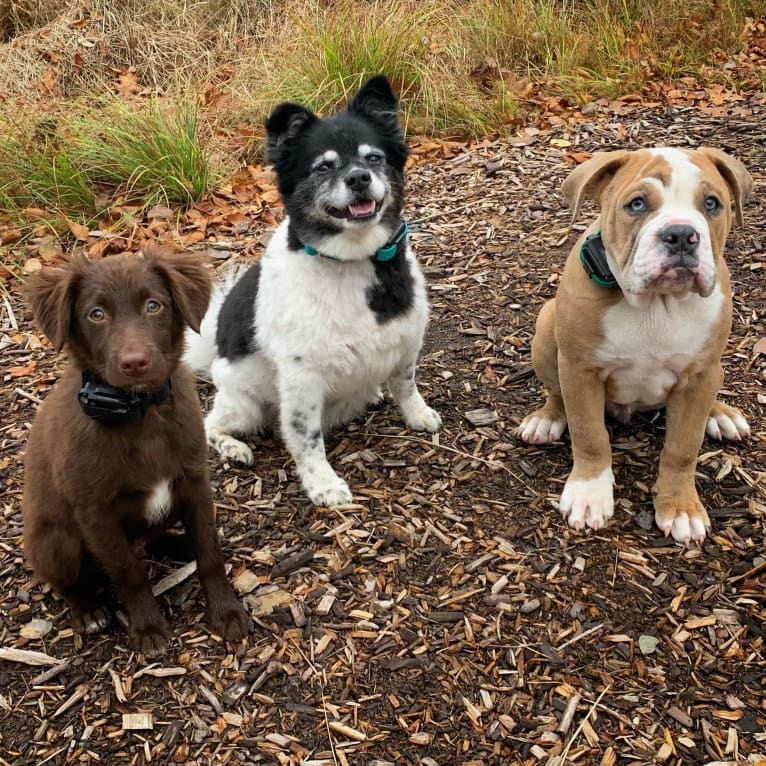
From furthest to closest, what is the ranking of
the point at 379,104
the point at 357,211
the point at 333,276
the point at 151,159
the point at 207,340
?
the point at 151,159, the point at 207,340, the point at 379,104, the point at 333,276, the point at 357,211

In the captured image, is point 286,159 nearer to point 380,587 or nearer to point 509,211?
point 380,587

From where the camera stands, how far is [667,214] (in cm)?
262

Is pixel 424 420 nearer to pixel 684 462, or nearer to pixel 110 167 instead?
pixel 684 462

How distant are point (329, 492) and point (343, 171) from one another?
4.51 feet

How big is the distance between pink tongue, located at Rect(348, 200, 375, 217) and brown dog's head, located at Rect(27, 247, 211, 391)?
36.5 inches

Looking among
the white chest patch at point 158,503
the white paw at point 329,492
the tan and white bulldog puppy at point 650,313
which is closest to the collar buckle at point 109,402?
the white chest patch at point 158,503

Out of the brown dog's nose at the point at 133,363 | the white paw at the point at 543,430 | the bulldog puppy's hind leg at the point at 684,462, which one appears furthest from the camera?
the white paw at the point at 543,430

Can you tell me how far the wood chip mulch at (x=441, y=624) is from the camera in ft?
8.25

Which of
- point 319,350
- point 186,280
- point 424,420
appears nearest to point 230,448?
point 319,350

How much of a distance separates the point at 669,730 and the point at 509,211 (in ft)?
12.4

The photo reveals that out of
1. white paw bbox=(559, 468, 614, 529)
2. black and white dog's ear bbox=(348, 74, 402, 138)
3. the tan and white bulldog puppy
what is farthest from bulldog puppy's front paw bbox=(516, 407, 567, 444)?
black and white dog's ear bbox=(348, 74, 402, 138)

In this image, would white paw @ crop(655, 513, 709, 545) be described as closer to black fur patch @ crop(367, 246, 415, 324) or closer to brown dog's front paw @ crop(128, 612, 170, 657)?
black fur patch @ crop(367, 246, 415, 324)

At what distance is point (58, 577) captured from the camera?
2.79 metres

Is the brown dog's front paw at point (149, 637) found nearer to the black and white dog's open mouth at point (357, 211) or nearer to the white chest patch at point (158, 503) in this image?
the white chest patch at point (158, 503)
